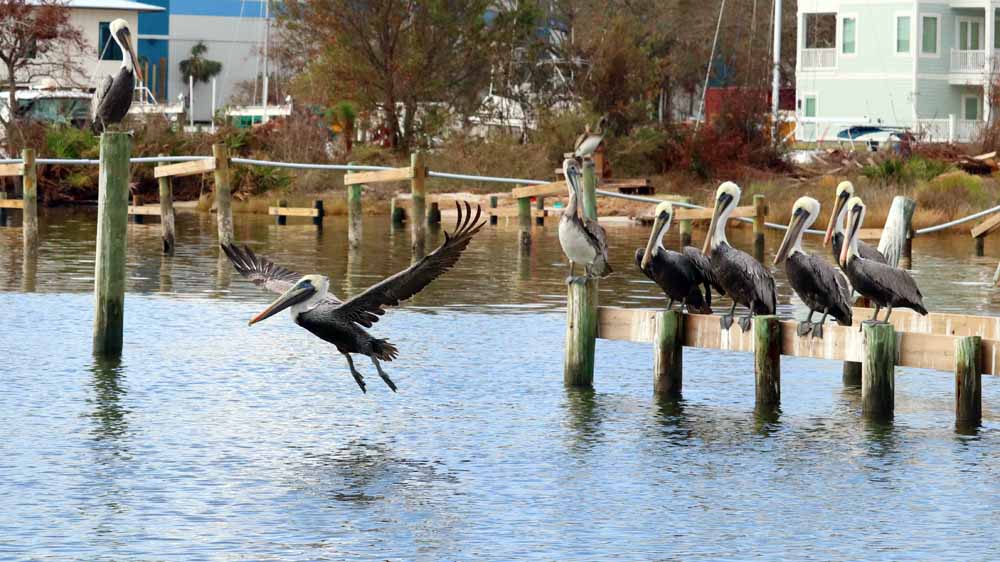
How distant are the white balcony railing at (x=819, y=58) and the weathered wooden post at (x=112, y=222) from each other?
139 feet

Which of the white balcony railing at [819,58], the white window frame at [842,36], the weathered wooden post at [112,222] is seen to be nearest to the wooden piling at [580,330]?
the weathered wooden post at [112,222]

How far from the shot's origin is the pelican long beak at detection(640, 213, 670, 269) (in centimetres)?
1310

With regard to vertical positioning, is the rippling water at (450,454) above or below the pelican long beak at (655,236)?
below

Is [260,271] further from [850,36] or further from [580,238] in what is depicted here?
[850,36]

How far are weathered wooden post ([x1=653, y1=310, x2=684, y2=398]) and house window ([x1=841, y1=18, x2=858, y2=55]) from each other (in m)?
42.1

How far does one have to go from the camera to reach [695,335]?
12.8m

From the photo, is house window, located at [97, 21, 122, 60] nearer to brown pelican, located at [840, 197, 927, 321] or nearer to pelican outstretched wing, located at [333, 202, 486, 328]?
pelican outstretched wing, located at [333, 202, 486, 328]

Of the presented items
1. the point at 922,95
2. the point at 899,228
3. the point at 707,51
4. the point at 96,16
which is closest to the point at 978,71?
the point at 922,95

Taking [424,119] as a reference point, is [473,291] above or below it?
below

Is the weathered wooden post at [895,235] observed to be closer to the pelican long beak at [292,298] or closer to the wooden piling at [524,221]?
the pelican long beak at [292,298]

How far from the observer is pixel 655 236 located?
1327 centimetres

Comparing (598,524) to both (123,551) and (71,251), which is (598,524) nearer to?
(123,551)

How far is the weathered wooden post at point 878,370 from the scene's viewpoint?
38.5 ft

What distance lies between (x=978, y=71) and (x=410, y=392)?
134ft
